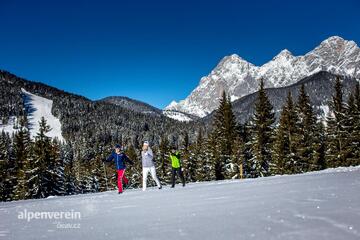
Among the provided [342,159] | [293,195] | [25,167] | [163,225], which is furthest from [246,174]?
[163,225]

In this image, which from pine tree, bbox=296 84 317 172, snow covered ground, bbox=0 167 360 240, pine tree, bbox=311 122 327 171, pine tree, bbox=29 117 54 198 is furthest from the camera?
pine tree, bbox=29 117 54 198

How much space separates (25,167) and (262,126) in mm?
25826

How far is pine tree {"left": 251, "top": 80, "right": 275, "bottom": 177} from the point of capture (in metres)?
37.3

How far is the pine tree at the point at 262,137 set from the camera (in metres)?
37.3

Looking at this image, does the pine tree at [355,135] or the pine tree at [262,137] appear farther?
the pine tree at [355,135]

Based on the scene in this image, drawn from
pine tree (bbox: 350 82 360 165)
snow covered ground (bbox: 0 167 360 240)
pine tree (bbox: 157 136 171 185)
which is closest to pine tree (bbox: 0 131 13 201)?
pine tree (bbox: 157 136 171 185)

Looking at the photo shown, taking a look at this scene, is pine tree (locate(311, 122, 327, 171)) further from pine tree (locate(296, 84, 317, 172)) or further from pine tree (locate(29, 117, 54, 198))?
pine tree (locate(29, 117, 54, 198))

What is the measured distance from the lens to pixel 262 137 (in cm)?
3728

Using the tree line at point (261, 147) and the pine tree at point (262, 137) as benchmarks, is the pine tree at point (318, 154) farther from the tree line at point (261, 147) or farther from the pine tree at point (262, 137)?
the pine tree at point (262, 137)

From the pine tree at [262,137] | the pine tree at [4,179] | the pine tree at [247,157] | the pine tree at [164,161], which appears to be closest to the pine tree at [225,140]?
the pine tree at [247,157]

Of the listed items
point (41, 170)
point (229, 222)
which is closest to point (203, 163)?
point (41, 170)

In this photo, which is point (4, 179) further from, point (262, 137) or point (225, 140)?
point (262, 137)

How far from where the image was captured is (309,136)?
37.1 m

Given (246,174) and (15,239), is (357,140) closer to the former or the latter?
(246,174)
